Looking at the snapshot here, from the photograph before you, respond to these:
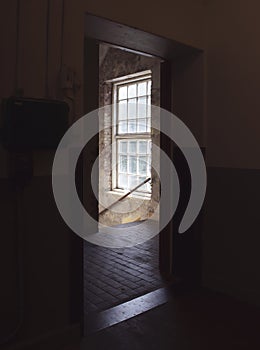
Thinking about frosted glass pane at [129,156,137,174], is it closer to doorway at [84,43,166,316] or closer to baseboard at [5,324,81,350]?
doorway at [84,43,166,316]

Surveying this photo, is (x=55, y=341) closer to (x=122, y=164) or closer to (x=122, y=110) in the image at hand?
(x=122, y=164)

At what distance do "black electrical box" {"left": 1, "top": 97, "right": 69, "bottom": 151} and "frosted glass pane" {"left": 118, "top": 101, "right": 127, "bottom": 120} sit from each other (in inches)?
209

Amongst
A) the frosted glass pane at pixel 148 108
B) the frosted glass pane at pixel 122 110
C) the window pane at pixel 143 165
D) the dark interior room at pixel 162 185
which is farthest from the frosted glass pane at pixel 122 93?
the dark interior room at pixel 162 185

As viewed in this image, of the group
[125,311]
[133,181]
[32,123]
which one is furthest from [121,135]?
[32,123]

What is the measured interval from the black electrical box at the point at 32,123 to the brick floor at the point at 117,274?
1.43m

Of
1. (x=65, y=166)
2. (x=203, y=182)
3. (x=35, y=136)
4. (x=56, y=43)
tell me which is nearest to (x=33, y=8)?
(x=56, y=43)

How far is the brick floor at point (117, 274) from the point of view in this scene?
9.11 feet

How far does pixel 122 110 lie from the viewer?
23.6ft

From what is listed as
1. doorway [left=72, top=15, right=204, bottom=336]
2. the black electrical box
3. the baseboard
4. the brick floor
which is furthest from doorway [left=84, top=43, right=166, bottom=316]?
the black electrical box

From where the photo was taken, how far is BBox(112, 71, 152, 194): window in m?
6.64

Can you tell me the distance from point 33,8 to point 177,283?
2435 millimetres

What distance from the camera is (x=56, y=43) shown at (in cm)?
197

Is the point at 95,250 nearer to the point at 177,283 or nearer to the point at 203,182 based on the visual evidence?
the point at 177,283

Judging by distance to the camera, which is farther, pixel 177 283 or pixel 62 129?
pixel 177 283
